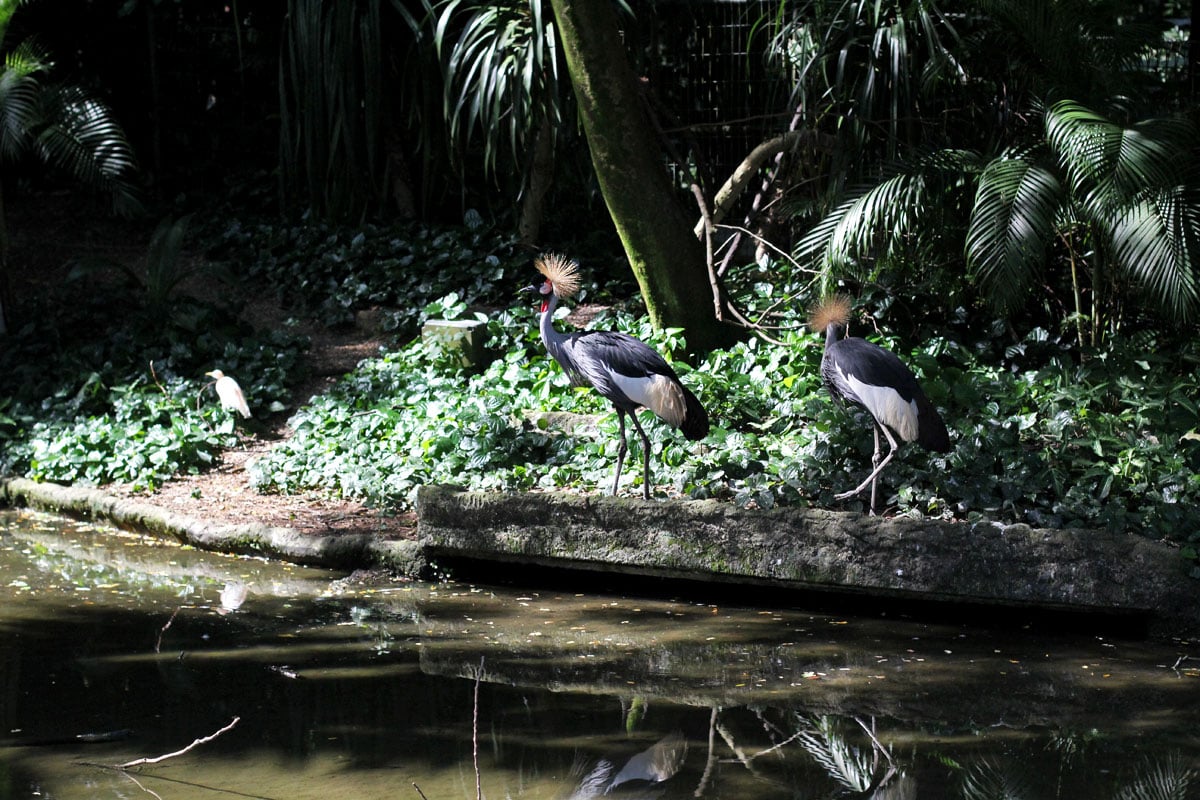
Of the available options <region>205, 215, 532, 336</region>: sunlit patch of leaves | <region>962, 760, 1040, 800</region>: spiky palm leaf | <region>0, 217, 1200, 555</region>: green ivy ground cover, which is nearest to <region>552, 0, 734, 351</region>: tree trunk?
<region>0, 217, 1200, 555</region>: green ivy ground cover

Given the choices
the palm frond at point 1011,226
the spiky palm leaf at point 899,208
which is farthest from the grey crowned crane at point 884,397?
the spiky palm leaf at point 899,208

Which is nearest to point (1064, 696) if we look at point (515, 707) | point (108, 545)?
point (515, 707)

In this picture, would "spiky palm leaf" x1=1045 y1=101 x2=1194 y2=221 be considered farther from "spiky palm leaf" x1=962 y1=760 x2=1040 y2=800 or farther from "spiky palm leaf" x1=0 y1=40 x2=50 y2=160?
"spiky palm leaf" x1=0 y1=40 x2=50 y2=160

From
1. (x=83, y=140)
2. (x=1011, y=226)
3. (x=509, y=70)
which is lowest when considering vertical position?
(x=1011, y=226)

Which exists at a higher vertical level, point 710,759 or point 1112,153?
point 1112,153

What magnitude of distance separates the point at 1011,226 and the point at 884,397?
1.29 m

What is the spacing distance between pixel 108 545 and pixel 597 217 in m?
5.19

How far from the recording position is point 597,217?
35.0ft

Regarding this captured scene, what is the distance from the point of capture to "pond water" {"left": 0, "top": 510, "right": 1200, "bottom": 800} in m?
3.67

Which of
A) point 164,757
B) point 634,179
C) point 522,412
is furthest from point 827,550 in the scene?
point 634,179

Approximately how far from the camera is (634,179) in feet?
24.6

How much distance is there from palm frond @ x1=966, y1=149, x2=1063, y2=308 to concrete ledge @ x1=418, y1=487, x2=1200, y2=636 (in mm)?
1509

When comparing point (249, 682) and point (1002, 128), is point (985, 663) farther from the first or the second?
point (1002, 128)

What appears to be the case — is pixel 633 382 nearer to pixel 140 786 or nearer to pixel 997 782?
pixel 997 782
